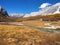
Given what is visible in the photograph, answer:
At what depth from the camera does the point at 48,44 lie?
33.1 m

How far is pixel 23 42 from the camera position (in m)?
32.9

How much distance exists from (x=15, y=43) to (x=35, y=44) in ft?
13.1

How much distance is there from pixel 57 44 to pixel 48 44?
6.92 feet

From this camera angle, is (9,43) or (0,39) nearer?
(9,43)

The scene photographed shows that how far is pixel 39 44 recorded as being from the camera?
1277 inches

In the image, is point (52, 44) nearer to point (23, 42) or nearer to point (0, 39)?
point (23, 42)

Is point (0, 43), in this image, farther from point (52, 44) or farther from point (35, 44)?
point (52, 44)

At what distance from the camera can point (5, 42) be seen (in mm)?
31953

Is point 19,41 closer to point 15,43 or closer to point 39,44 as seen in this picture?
point 15,43

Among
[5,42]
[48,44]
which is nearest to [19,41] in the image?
[5,42]

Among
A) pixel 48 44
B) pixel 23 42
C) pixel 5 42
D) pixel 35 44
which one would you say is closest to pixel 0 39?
pixel 5 42

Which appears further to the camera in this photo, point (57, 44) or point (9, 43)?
point (57, 44)

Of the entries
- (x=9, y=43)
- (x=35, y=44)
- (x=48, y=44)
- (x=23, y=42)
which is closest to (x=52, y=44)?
(x=48, y=44)

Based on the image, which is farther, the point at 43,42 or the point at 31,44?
the point at 43,42
